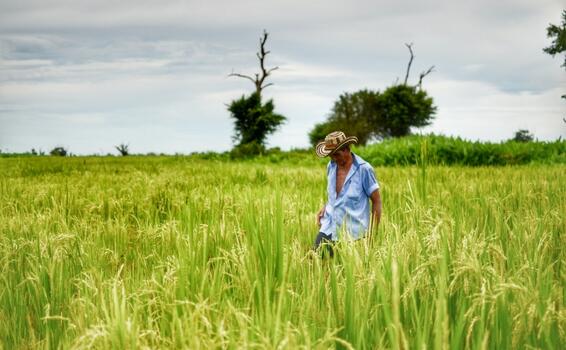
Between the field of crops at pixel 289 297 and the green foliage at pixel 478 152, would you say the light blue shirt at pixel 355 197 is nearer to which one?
the field of crops at pixel 289 297

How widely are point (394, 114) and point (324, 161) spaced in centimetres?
3116

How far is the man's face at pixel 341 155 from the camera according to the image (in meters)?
4.45

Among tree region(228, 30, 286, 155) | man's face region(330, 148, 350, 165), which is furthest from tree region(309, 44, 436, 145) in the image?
man's face region(330, 148, 350, 165)

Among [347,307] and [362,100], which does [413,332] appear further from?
[362,100]

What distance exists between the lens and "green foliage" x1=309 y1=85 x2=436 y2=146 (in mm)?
48781

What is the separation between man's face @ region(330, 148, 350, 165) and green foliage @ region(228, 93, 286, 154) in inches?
A: 1226

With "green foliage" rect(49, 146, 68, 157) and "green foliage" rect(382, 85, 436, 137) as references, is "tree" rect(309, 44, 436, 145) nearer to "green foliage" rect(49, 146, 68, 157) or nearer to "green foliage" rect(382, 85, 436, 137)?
"green foliage" rect(382, 85, 436, 137)

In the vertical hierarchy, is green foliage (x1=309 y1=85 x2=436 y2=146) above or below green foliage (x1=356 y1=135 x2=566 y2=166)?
above

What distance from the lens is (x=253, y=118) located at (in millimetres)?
35938

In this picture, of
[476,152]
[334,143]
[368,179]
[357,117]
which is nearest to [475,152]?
[476,152]

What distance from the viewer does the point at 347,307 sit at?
5.80 feet

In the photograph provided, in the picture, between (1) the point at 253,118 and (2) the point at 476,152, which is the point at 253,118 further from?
(2) the point at 476,152

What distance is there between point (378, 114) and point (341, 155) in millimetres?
48351

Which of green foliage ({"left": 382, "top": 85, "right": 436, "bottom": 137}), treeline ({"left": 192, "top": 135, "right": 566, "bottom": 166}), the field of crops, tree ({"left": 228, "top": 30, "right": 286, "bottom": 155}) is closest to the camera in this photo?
the field of crops
